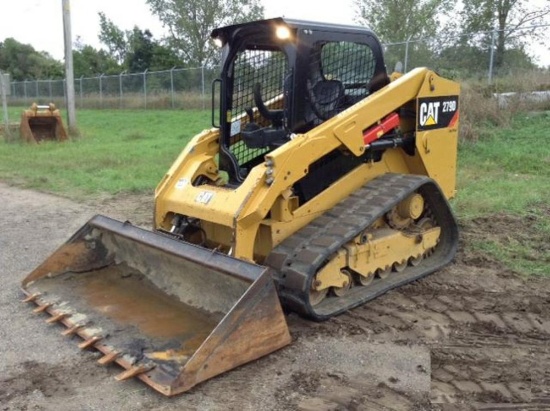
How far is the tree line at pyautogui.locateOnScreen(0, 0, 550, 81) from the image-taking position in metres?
15.6

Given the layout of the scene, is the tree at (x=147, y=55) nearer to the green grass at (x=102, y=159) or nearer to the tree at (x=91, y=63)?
the tree at (x=91, y=63)

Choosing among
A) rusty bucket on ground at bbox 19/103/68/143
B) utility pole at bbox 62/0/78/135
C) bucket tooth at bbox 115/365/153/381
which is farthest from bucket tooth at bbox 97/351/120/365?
utility pole at bbox 62/0/78/135

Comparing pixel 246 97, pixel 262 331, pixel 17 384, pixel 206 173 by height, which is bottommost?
pixel 17 384

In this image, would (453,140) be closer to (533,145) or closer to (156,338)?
(156,338)

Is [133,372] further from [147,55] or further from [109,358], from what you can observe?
[147,55]

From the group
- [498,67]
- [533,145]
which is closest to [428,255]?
[533,145]

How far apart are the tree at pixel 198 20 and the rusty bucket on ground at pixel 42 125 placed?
2756 cm

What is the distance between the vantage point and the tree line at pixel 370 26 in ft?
51.3

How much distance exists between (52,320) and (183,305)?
93 cm

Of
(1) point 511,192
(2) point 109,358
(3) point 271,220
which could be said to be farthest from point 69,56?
(2) point 109,358

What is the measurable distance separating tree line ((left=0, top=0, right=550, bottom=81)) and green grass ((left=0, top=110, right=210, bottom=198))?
688 centimetres

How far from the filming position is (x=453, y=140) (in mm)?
6008

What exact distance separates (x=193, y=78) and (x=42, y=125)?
33.3ft

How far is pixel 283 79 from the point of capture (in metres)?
5.02
